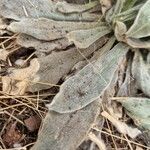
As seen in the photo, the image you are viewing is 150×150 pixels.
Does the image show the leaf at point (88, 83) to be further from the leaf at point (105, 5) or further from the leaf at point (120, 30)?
the leaf at point (105, 5)

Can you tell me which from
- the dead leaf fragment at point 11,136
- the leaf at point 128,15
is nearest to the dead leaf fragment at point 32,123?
the dead leaf fragment at point 11,136

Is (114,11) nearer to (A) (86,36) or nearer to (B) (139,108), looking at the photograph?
(A) (86,36)

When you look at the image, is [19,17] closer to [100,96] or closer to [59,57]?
[59,57]

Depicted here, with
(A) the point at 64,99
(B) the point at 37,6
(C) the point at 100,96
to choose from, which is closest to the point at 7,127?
(A) the point at 64,99

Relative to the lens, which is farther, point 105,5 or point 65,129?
point 105,5

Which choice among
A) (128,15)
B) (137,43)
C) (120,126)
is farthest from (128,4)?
(120,126)

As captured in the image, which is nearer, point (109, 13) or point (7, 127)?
point (7, 127)

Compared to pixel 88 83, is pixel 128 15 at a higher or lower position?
higher
